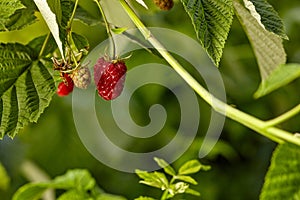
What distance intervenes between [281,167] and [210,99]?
11 centimetres

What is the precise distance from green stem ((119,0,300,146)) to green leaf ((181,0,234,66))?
70mm

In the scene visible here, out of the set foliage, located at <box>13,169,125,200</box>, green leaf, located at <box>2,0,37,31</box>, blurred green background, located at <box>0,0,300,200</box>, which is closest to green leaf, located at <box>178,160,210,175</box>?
foliage, located at <box>13,169,125,200</box>

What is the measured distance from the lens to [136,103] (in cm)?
139

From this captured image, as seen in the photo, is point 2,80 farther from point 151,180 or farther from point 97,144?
point 97,144

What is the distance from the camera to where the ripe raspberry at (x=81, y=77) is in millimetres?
630

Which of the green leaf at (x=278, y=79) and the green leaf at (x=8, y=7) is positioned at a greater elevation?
the green leaf at (x=8, y=7)

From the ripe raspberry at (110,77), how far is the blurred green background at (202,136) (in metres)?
0.64

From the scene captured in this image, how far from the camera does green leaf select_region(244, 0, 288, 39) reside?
1.88 feet

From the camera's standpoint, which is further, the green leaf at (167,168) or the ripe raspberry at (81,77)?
the green leaf at (167,168)

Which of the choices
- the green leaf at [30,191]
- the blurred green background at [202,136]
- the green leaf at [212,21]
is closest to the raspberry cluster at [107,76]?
the green leaf at [212,21]

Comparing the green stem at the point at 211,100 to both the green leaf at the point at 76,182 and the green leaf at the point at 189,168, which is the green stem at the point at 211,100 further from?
the green leaf at the point at 76,182

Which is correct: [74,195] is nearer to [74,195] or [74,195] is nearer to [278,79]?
[74,195]

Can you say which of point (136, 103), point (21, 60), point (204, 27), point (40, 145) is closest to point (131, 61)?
point (136, 103)

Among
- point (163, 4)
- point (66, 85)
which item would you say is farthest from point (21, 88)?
point (163, 4)
